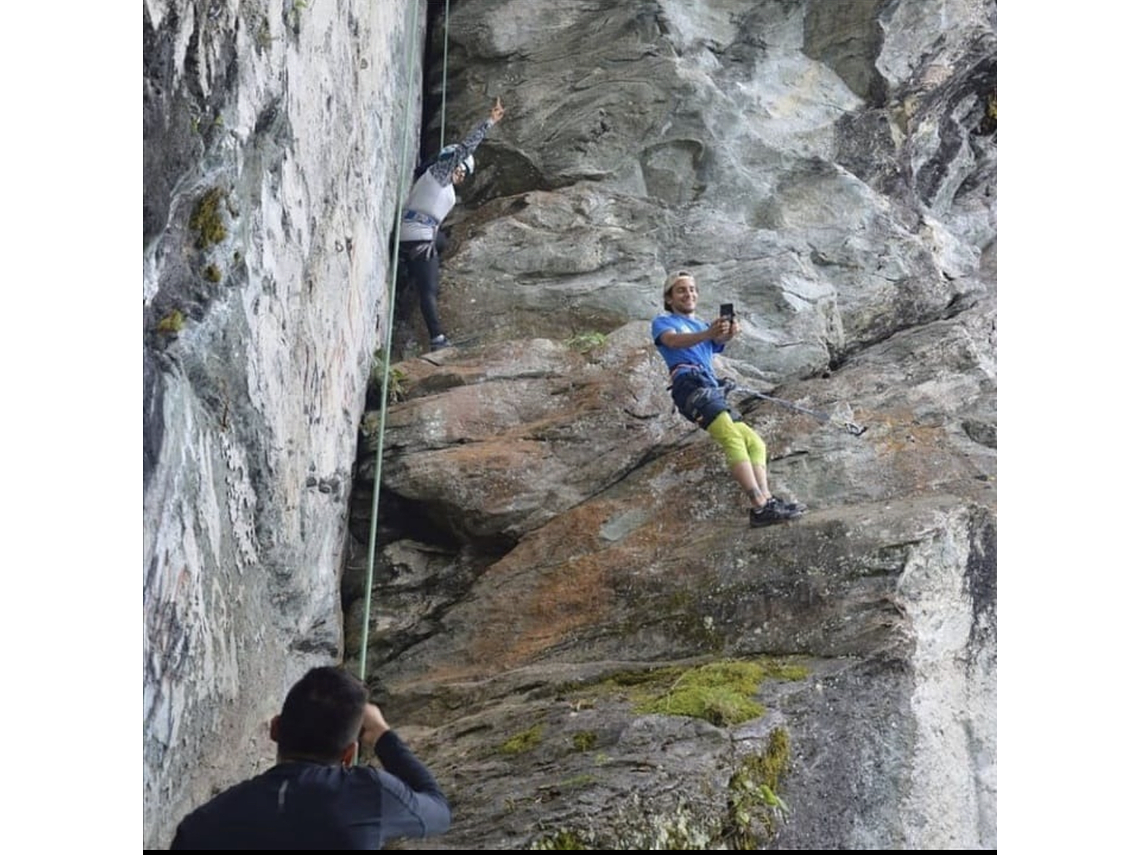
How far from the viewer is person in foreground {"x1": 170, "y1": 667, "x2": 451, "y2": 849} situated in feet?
15.7

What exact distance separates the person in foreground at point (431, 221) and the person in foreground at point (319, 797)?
27.5ft

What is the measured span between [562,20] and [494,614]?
10.1 meters

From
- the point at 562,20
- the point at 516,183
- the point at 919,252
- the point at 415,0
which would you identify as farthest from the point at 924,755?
the point at 562,20

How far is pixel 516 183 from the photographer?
15797 millimetres

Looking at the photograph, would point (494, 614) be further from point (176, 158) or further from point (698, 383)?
point (176, 158)

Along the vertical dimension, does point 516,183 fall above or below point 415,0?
below

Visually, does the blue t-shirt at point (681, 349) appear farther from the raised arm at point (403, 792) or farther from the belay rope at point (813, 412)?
the raised arm at point (403, 792)

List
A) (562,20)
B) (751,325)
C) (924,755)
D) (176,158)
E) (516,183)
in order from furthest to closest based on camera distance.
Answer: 1. (562,20)
2. (516,183)
3. (751,325)
4. (924,755)
5. (176,158)

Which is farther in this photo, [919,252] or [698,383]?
[919,252]

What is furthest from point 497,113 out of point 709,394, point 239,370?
point 239,370

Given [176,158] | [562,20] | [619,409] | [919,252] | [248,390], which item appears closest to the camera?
[176,158]

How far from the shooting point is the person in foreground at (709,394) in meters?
9.88

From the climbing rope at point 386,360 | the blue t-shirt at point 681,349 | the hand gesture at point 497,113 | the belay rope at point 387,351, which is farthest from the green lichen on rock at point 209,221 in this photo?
the hand gesture at point 497,113

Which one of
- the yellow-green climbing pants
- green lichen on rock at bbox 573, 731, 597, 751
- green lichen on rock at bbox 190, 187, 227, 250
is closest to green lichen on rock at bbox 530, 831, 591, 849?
green lichen on rock at bbox 573, 731, 597, 751
